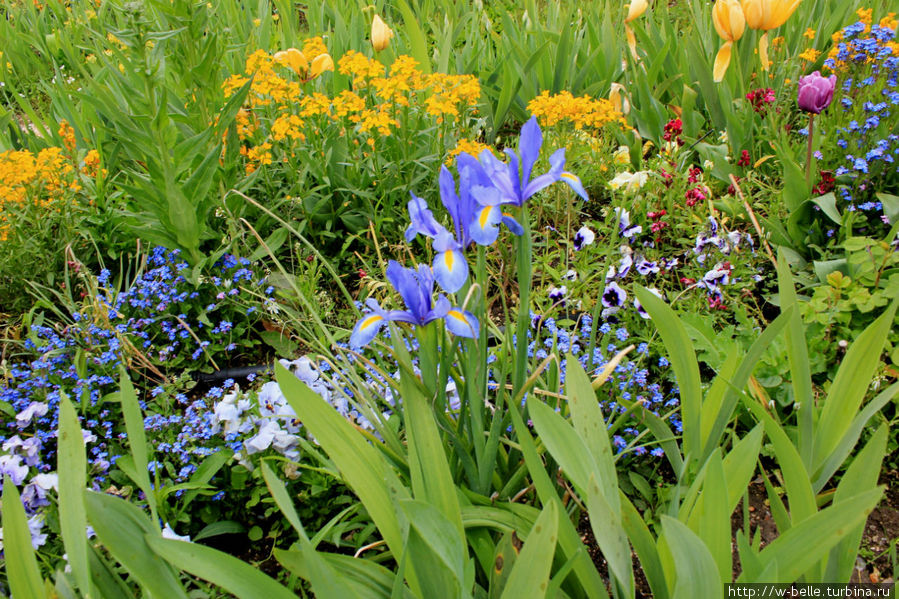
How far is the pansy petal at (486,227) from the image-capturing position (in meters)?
0.97

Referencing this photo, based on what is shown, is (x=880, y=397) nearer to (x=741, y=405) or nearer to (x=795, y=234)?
(x=741, y=405)

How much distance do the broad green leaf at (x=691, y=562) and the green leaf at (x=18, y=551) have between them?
Answer: 867 millimetres

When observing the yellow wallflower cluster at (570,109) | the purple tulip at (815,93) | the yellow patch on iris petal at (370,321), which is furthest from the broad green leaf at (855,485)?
the yellow wallflower cluster at (570,109)

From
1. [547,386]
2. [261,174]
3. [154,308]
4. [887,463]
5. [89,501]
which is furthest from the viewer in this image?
[261,174]

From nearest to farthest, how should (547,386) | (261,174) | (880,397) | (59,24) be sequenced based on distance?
(880,397)
(547,386)
(261,174)
(59,24)

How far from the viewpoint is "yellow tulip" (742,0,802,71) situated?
2.40 meters

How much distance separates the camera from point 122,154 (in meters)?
2.74

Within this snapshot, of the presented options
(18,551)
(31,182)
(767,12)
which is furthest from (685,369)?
(31,182)

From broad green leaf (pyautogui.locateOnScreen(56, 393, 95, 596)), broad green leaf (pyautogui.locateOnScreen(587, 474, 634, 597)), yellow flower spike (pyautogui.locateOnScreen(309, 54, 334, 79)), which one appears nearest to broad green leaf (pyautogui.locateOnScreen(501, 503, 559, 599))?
broad green leaf (pyautogui.locateOnScreen(587, 474, 634, 597))

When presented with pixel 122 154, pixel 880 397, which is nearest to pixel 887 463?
pixel 880 397

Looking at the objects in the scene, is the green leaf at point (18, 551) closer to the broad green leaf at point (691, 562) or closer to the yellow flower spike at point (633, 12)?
the broad green leaf at point (691, 562)

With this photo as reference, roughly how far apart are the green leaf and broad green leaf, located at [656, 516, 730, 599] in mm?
867

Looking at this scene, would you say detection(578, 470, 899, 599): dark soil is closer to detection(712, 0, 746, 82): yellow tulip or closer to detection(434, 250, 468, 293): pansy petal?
detection(434, 250, 468, 293): pansy petal

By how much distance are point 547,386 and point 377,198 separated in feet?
4.07
